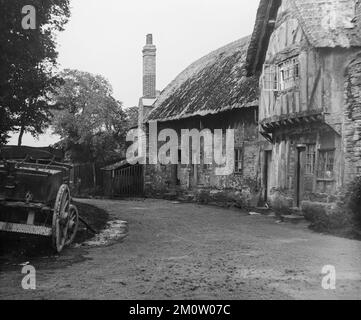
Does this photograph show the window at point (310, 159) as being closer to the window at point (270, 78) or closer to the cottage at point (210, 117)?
the window at point (270, 78)

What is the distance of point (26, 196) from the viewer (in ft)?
28.7

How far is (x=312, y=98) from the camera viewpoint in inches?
573

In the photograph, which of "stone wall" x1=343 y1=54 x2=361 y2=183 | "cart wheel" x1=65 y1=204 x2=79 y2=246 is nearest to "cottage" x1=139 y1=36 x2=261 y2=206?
"stone wall" x1=343 y1=54 x2=361 y2=183

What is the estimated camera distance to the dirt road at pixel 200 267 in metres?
6.45

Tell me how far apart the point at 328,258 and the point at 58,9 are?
1001 cm

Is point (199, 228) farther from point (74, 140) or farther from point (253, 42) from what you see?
point (74, 140)

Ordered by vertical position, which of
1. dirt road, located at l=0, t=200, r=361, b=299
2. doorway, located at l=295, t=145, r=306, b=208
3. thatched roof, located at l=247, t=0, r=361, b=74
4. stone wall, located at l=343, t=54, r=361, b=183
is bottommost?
dirt road, located at l=0, t=200, r=361, b=299

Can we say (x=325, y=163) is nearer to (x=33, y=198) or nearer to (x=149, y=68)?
(x=33, y=198)

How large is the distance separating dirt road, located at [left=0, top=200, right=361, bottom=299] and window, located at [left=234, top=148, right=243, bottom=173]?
7420mm

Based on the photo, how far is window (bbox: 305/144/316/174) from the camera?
50.2 ft

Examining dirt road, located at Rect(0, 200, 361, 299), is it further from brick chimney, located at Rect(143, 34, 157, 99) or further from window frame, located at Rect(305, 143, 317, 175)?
brick chimney, located at Rect(143, 34, 157, 99)

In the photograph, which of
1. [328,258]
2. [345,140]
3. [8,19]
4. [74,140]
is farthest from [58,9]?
[74,140]

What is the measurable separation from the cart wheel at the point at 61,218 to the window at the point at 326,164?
8.15m

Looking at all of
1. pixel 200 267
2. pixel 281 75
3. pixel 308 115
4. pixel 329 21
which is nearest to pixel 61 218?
pixel 200 267
